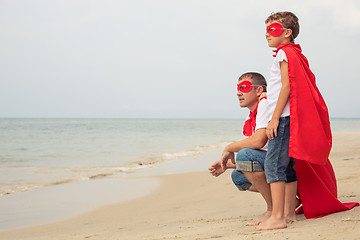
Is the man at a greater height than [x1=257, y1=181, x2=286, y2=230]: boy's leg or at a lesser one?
greater

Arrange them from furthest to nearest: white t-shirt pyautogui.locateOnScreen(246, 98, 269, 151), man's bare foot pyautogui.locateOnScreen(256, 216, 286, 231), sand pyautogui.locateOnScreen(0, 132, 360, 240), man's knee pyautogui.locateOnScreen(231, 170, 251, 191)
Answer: man's knee pyautogui.locateOnScreen(231, 170, 251, 191)
white t-shirt pyautogui.locateOnScreen(246, 98, 269, 151)
man's bare foot pyautogui.locateOnScreen(256, 216, 286, 231)
sand pyautogui.locateOnScreen(0, 132, 360, 240)

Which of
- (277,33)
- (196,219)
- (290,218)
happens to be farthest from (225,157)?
(196,219)

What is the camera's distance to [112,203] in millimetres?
5703

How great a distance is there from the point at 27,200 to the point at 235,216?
4.05 m

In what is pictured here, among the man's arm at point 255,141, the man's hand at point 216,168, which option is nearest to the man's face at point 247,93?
the man's arm at point 255,141

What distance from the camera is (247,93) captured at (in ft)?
10.0

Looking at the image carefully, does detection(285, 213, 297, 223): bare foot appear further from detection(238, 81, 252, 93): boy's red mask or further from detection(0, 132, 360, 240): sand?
detection(238, 81, 252, 93): boy's red mask

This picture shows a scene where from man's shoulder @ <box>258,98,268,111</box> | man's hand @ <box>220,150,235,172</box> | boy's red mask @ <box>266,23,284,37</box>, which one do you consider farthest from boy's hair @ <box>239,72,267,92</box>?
man's hand @ <box>220,150,235,172</box>

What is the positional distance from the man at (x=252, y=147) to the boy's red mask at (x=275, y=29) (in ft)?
1.42

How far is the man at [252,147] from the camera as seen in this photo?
279cm

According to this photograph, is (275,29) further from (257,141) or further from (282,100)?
(257,141)

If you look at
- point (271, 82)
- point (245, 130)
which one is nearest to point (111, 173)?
point (245, 130)

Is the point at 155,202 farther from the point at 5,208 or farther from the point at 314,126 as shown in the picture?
the point at 314,126

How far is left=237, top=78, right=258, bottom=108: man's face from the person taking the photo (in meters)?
3.05
